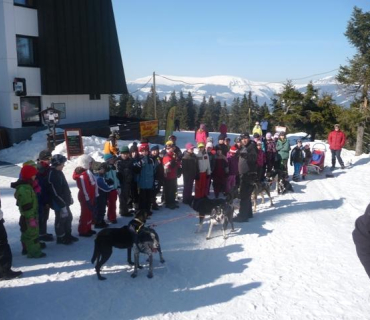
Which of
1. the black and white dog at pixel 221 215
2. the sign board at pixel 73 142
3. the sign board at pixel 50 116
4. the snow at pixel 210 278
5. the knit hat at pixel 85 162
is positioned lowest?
the snow at pixel 210 278

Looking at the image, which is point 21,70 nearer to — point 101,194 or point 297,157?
point 101,194

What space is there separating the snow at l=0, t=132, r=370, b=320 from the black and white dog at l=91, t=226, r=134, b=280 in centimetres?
32

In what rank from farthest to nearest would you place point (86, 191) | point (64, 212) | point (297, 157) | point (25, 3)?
A: point (25, 3), point (297, 157), point (86, 191), point (64, 212)

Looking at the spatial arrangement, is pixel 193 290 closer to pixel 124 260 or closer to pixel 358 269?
pixel 124 260

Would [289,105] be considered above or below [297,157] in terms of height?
above

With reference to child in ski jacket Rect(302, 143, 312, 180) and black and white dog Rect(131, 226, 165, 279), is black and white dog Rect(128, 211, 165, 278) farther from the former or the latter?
child in ski jacket Rect(302, 143, 312, 180)

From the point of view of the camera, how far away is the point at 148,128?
2123 cm

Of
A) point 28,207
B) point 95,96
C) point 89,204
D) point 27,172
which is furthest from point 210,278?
point 95,96

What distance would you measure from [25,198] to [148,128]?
15320 millimetres

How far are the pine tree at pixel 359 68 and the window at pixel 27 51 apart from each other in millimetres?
19972

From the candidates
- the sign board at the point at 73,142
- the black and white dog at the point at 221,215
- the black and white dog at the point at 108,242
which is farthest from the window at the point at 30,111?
the black and white dog at the point at 108,242

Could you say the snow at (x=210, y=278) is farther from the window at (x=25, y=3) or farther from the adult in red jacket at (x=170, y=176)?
the window at (x=25, y=3)

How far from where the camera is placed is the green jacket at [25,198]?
6.14 meters

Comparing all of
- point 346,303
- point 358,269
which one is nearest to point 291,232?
point 358,269
